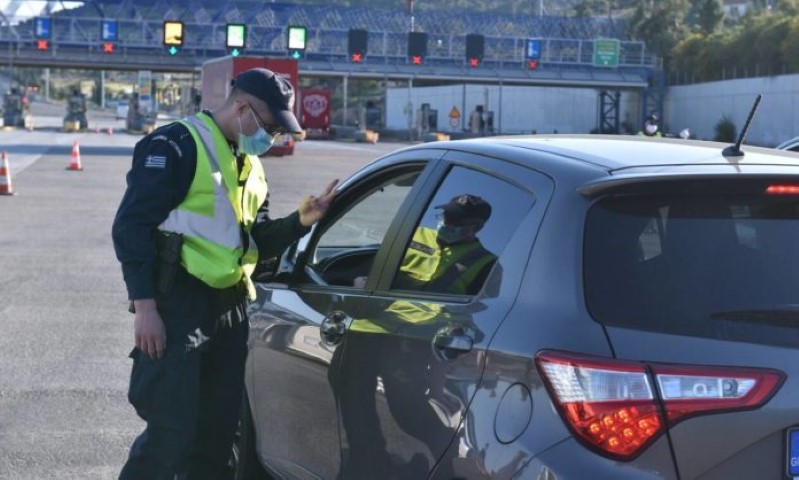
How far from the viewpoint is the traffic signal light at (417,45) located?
214 ft

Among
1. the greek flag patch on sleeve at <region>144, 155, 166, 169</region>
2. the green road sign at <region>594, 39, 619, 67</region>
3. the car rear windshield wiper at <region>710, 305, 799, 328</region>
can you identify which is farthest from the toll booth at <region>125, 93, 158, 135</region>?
the car rear windshield wiper at <region>710, 305, 799, 328</region>

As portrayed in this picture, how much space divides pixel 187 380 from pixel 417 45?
6253 cm

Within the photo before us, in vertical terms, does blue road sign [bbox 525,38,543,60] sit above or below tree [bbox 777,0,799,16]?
below

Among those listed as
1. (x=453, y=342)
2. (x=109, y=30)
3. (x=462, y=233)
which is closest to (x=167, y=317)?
(x=462, y=233)

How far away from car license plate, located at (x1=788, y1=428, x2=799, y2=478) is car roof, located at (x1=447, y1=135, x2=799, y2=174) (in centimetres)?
83

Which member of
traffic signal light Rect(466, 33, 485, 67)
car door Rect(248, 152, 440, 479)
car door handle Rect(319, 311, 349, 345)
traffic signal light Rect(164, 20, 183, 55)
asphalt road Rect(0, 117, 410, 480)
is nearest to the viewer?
car door handle Rect(319, 311, 349, 345)

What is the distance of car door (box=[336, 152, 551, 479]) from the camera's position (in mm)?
3205

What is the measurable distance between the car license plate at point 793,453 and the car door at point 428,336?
2.64 feet

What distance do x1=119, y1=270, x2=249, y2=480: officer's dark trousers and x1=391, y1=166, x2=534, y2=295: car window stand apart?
34.0 inches

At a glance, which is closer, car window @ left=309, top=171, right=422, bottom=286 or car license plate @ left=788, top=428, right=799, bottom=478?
car license plate @ left=788, top=428, right=799, bottom=478

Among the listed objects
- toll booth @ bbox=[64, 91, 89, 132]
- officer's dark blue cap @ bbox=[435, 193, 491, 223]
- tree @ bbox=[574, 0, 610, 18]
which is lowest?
toll booth @ bbox=[64, 91, 89, 132]

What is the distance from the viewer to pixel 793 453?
273cm

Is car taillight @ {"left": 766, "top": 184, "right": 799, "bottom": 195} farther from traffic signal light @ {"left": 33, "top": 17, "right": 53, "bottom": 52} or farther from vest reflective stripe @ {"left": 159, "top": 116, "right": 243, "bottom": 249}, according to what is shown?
traffic signal light @ {"left": 33, "top": 17, "right": 53, "bottom": 52}

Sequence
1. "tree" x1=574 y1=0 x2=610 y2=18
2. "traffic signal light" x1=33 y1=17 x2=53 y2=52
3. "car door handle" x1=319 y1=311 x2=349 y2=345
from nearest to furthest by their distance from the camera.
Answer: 1. "car door handle" x1=319 y1=311 x2=349 y2=345
2. "traffic signal light" x1=33 y1=17 x2=53 y2=52
3. "tree" x1=574 y1=0 x2=610 y2=18
